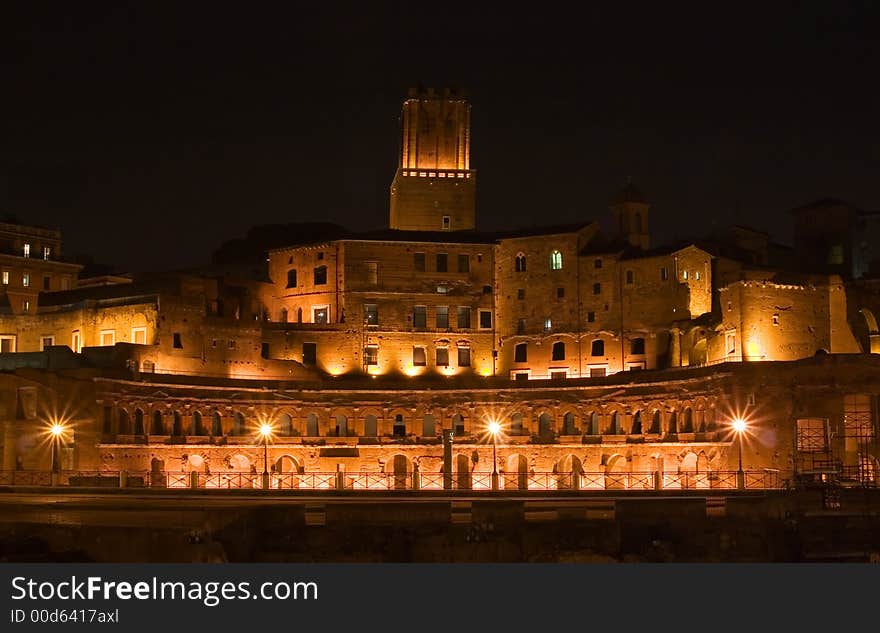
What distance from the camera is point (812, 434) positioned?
68625 millimetres

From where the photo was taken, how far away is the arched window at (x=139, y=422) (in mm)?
72312

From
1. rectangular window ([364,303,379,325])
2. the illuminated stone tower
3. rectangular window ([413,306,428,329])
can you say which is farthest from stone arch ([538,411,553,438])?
the illuminated stone tower

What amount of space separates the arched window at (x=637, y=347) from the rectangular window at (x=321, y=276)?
68.9ft

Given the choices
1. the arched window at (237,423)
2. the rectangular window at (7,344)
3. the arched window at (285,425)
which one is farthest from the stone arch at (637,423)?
the rectangular window at (7,344)

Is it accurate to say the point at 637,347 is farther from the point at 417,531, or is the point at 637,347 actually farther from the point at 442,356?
the point at 417,531

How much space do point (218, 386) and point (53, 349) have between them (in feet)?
32.6

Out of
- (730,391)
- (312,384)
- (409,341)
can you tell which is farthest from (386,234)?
(730,391)

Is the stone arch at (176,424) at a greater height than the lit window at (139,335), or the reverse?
the lit window at (139,335)

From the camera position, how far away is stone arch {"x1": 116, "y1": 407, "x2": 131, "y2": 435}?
233 feet

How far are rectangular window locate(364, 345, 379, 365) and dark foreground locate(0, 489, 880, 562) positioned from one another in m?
37.9

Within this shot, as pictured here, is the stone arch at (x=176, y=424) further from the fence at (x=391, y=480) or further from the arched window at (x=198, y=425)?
the fence at (x=391, y=480)

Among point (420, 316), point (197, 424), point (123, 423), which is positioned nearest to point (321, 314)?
point (420, 316)

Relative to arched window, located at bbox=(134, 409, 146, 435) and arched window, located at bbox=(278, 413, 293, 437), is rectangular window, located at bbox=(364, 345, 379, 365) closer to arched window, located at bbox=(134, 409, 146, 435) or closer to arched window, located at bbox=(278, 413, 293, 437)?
arched window, located at bbox=(278, 413, 293, 437)

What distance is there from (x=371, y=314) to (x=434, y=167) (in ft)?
54.4
